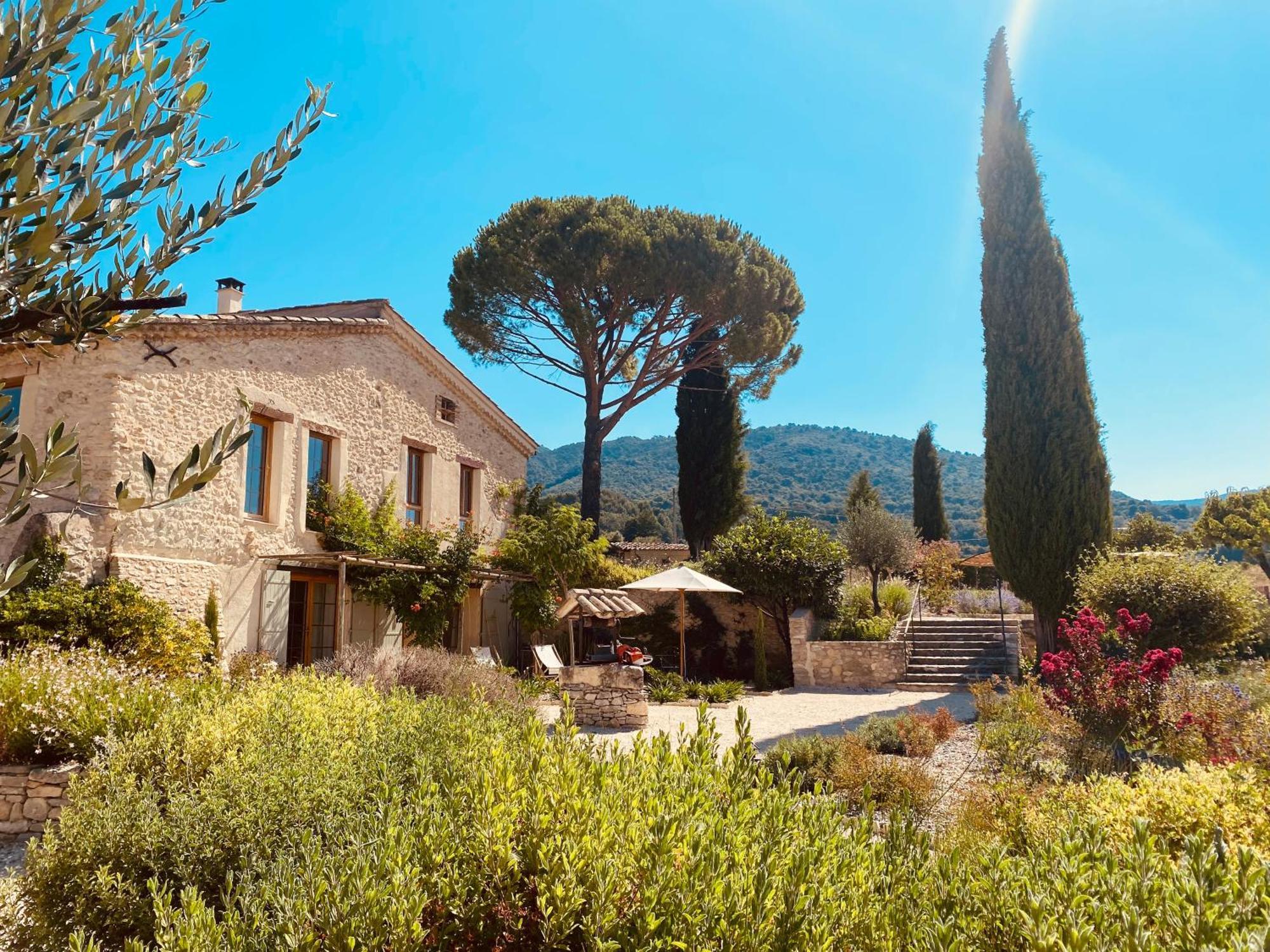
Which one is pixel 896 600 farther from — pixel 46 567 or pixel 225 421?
pixel 46 567

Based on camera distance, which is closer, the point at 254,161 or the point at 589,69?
the point at 254,161

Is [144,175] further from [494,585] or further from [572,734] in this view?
[494,585]

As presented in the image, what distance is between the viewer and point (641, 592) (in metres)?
16.9

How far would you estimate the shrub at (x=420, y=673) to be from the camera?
900 cm

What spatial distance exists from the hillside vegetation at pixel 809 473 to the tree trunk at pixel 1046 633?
124 feet

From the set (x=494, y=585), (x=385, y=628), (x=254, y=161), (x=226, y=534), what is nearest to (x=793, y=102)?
(x=254, y=161)

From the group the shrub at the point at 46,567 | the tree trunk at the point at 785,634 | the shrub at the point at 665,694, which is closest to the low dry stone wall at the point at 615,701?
the shrub at the point at 665,694

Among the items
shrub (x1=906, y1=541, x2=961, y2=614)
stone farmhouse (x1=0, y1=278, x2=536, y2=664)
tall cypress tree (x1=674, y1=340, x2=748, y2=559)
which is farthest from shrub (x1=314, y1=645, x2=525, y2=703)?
tall cypress tree (x1=674, y1=340, x2=748, y2=559)

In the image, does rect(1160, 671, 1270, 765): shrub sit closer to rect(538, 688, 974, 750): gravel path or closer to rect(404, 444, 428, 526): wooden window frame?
rect(538, 688, 974, 750): gravel path

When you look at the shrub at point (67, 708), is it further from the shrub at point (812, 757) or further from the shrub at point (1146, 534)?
the shrub at point (1146, 534)

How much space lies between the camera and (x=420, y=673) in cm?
970

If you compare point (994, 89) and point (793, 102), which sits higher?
point (994, 89)

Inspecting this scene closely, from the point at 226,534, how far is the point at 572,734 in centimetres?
975

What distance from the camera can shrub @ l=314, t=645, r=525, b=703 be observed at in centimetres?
900
